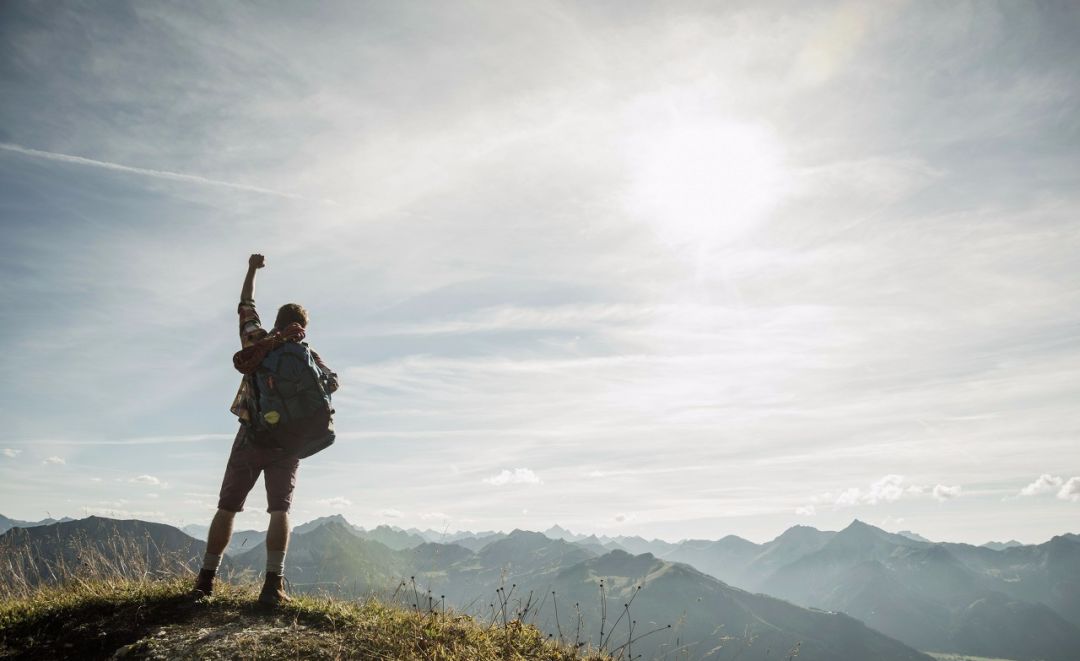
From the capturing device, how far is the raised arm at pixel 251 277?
7.37 metres

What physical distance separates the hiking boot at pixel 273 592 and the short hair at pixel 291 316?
2.99 metres

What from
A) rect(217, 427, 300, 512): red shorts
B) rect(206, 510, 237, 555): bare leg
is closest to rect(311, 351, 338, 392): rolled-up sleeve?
rect(217, 427, 300, 512): red shorts

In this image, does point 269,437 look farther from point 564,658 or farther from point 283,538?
point 564,658

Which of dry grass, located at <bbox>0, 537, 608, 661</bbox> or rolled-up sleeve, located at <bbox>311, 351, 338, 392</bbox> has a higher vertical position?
rolled-up sleeve, located at <bbox>311, 351, 338, 392</bbox>

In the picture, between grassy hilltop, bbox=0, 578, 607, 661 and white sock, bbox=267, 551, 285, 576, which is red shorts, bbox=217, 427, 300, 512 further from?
grassy hilltop, bbox=0, 578, 607, 661

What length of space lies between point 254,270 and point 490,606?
5395 mm

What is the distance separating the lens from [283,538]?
21.4ft

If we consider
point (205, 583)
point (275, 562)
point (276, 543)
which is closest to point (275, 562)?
point (275, 562)

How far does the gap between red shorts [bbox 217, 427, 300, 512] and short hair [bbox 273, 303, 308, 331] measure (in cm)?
136

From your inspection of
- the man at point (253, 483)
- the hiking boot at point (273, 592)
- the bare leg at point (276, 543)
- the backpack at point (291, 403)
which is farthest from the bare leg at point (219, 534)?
the backpack at point (291, 403)

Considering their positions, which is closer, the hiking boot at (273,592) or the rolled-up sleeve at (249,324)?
the hiking boot at (273,592)

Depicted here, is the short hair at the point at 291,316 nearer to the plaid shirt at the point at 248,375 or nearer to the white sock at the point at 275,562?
the plaid shirt at the point at 248,375

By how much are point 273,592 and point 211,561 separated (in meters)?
0.84

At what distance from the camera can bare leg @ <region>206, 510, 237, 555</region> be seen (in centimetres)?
640
